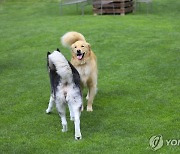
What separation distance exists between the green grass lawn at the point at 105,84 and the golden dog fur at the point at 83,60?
37 cm

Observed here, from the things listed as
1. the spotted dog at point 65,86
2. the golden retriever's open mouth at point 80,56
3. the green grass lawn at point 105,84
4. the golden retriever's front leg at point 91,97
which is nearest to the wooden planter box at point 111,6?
the green grass lawn at point 105,84

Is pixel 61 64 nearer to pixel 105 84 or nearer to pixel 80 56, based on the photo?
pixel 80 56

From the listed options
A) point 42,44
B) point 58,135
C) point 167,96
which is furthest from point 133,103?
point 42,44

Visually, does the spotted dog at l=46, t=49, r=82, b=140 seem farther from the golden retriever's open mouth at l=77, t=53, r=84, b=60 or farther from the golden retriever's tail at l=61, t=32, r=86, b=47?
the golden retriever's tail at l=61, t=32, r=86, b=47

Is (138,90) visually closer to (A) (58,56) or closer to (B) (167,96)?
(B) (167,96)

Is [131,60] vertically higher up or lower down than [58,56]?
lower down

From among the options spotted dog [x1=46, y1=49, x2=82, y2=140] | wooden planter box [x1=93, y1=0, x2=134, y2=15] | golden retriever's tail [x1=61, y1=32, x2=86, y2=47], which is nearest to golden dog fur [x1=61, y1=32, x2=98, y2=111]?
golden retriever's tail [x1=61, y1=32, x2=86, y2=47]

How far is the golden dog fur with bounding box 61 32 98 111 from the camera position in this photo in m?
5.45

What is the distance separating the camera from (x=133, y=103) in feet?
19.7

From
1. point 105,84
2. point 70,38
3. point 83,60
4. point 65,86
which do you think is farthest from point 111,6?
point 65,86

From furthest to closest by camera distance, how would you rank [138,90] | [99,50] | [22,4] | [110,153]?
1. [22,4]
2. [99,50]
3. [138,90]
4. [110,153]

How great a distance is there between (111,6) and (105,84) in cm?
720

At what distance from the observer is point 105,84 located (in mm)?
7055

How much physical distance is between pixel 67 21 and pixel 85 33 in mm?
2017
